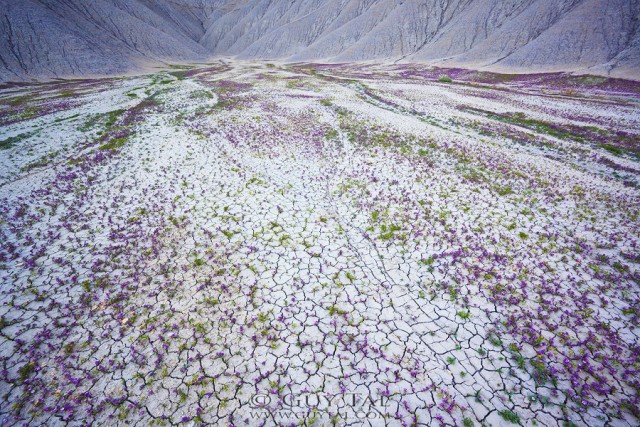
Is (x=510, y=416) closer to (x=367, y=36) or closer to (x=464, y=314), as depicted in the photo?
(x=464, y=314)

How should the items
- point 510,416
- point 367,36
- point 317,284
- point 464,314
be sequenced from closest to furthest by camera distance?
1. point 510,416
2. point 464,314
3. point 317,284
4. point 367,36

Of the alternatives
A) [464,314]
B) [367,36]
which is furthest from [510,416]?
[367,36]

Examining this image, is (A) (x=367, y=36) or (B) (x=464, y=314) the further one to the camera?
(A) (x=367, y=36)

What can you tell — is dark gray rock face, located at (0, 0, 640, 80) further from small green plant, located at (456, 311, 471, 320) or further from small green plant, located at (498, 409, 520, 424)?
small green plant, located at (498, 409, 520, 424)

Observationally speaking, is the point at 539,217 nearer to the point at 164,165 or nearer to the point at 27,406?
the point at 27,406

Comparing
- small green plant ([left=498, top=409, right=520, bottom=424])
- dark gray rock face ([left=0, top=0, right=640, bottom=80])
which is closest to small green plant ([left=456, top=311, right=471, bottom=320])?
small green plant ([left=498, top=409, right=520, bottom=424])

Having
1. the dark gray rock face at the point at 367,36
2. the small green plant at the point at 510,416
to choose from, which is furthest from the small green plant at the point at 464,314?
the dark gray rock face at the point at 367,36

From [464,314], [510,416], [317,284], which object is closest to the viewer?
[510,416]

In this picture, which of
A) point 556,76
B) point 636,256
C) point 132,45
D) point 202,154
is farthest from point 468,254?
point 132,45
